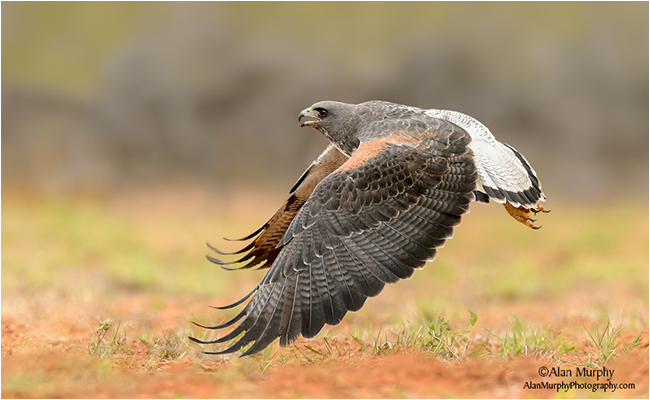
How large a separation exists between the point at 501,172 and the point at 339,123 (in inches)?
58.8

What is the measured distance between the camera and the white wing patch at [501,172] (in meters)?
4.66

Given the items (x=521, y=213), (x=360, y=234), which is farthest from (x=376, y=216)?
(x=521, y=213)

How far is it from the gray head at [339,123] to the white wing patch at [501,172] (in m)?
0.73

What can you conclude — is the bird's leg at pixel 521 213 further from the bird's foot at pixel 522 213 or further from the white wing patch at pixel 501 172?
the white wing patch at pixel 501 172

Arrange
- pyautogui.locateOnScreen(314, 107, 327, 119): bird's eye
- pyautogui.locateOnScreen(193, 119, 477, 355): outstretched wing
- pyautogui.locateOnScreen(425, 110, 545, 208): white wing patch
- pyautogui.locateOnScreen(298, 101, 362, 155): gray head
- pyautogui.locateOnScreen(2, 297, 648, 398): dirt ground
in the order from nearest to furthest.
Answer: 1. pyautogui.locateOnScreen(2, 297, 648, 398): dirt ground
2. pyautogui.locateOnScreen(193, 119, 477, 355): outstretched wing
3. pyautogui.locateOnScreen(425, 110, 545, 208): white wing patch
4. pyautogui.locateOnScreen(298, 101, 362, 155): gray head
5. pyautogui.locateOnScreen(314, 107, 327, 119): bird's eye

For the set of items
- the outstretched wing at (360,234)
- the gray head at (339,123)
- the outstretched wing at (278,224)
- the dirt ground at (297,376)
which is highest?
the gray head at (339,123)

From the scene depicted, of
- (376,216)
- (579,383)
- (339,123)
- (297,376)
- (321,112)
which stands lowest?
(579,383)

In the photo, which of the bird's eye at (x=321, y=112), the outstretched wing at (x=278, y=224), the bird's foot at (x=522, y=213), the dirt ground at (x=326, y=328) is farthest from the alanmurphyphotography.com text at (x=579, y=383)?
the bird's eye at (x=321, y=112)

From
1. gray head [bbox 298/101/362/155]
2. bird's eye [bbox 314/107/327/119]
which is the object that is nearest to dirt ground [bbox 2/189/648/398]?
gray head [bbox 298/101/362/155]

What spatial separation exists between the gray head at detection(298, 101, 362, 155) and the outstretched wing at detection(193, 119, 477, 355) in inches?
28.6

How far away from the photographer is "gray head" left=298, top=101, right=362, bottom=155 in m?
5.31

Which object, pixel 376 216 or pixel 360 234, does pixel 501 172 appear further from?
pixel 360 234

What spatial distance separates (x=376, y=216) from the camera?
4.18 metres

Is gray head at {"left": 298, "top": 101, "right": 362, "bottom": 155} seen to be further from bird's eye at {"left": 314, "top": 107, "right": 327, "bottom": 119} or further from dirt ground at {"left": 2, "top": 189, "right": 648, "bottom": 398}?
dirt ground at {"left": 2, "top": 189, "right": 648, "bottom": 398}
